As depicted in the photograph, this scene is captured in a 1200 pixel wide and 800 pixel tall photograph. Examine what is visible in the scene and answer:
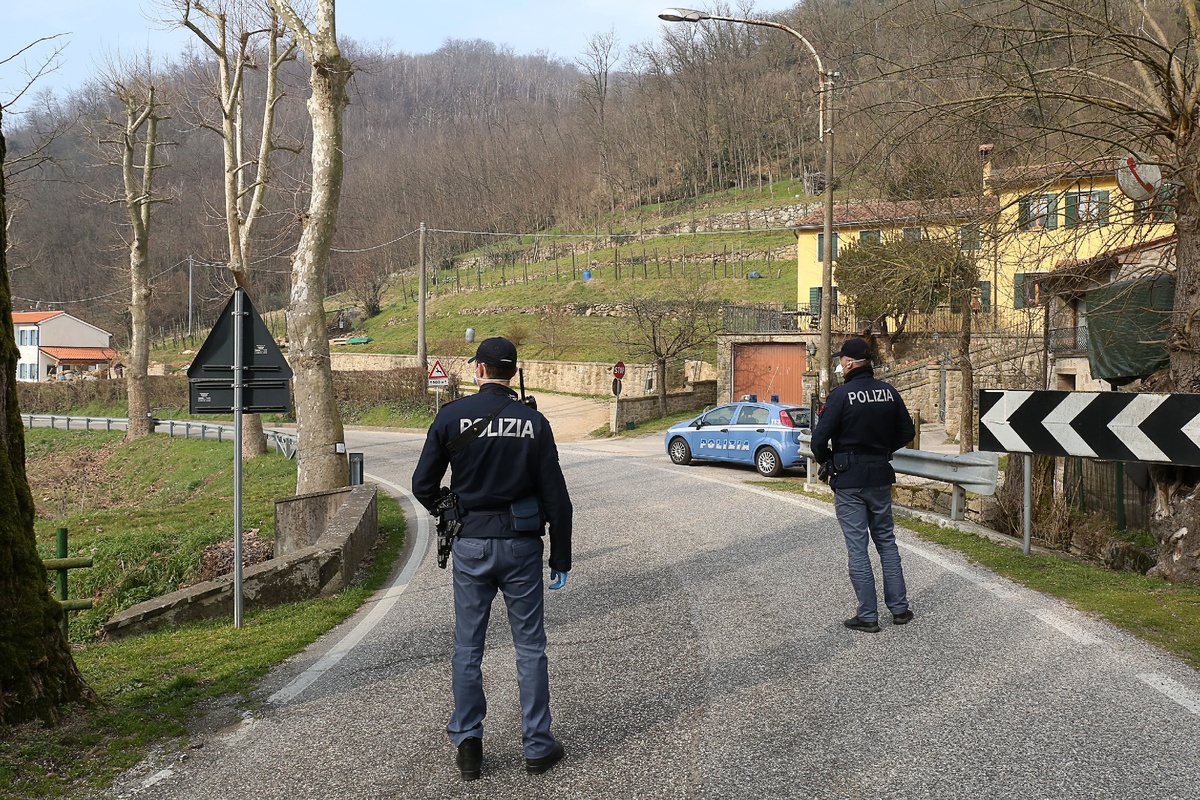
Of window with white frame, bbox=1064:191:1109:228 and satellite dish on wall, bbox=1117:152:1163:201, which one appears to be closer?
satellite dish on wall, bbox=1117:152:1163:201

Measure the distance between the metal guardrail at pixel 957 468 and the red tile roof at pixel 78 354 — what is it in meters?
80.8

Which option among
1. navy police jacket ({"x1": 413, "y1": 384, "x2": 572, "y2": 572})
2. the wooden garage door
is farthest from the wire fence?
the wooden garage door

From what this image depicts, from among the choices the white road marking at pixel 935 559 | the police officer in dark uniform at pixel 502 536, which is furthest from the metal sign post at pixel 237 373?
the white road marking at pixel 935 559

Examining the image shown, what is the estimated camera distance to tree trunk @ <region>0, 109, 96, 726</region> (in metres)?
4.73

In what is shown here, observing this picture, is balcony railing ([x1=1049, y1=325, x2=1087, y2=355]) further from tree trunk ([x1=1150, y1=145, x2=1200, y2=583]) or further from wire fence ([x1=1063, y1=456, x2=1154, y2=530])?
tree trunk ([x1=1150, y1=145, x2=1200, y2=583])

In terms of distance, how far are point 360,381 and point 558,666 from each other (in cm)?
4146

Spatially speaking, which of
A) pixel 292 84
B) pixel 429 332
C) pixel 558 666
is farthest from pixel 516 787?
pixel 429 332

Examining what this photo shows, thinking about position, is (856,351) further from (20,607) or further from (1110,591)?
(20,607)

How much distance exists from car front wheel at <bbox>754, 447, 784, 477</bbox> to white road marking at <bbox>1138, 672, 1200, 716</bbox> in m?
14.8

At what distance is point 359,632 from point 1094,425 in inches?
264

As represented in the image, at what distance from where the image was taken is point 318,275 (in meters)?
15.0

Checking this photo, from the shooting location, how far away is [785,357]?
127 feet

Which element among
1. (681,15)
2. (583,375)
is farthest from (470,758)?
(583,375)

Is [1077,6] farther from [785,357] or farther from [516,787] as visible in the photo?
[785,357]
